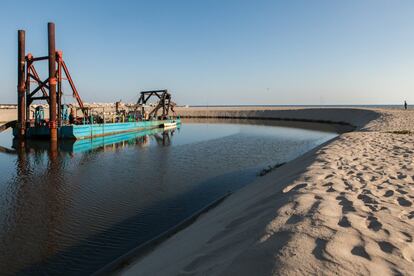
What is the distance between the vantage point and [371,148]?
13.4 metres

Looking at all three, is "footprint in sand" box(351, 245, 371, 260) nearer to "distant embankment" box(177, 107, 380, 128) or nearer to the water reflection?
the water reflection

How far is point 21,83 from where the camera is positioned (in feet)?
108

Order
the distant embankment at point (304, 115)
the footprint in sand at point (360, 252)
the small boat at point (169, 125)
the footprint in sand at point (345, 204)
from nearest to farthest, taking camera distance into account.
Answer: the footprint in sand at point (360, 252) → the footprint in sand at point (345, 204) → the small boat at point (169, 125) → the distant embankment at point (304, 115)

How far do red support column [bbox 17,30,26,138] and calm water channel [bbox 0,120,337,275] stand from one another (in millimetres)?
12412

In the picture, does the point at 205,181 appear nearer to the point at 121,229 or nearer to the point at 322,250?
the point at 121,229

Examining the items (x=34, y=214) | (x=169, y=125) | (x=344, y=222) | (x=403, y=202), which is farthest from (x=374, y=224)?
(x=169, y=125)

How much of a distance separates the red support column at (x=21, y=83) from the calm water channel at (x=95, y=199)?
12.4 meters

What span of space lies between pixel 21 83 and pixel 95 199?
90.0 feet

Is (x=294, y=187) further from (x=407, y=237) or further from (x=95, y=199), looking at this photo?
(x=95, y=199)

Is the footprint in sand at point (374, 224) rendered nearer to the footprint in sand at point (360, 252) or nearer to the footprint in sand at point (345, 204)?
the footprint in sand at point (345, 204)

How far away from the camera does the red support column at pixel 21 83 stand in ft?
106

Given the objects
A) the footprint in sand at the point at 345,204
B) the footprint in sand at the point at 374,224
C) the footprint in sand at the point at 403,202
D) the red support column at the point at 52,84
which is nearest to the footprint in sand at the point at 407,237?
the footprint in sand at the point at 374,224

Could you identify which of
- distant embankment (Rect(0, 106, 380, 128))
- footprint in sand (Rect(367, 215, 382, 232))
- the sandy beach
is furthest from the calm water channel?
distant embankment (Rect(0, 106, 380, 128))

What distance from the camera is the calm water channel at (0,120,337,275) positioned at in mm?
7255
